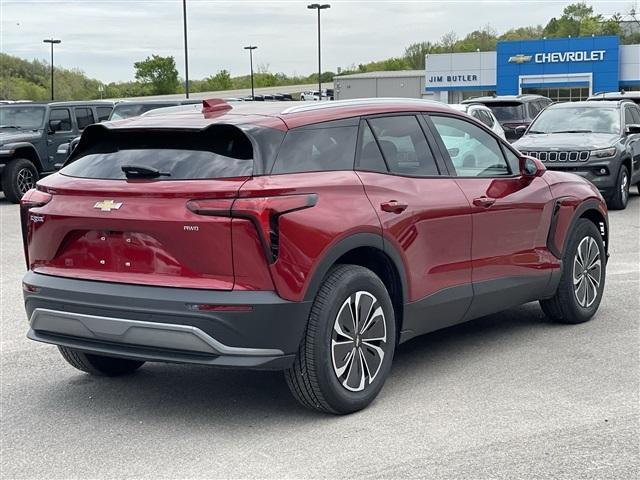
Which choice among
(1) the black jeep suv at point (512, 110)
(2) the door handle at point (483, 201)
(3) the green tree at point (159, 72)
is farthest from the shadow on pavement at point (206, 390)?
(3) the green tree at point (159, 72)

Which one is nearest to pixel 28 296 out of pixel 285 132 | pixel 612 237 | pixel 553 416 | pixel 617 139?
pixel 285 132

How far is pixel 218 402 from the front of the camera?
18.4 ft

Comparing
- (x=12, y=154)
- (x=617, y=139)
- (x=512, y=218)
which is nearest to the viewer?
(x=512, y=218)

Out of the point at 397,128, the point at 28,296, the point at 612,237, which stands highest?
the point at 397,128

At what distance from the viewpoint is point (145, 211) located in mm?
4906

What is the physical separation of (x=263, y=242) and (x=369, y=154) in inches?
45.0

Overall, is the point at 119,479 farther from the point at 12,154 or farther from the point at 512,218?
Result: the point at 12,154

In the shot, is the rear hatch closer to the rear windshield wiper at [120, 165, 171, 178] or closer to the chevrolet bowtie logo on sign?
the rear windshield wiper at [120, 165, 171, 178]

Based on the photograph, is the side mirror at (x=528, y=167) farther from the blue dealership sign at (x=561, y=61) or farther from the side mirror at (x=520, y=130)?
the blue dealership sign at (x=561, y=61)

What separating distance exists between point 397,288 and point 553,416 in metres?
1.12

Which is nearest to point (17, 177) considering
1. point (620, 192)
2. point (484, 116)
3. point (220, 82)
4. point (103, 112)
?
point (103, 112)

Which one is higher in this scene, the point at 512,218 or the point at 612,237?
the point at 512,218

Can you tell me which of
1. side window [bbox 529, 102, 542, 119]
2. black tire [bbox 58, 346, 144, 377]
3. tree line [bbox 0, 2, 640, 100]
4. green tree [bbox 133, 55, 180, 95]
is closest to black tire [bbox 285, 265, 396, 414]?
black tire [bbox 58, 346, 144, 377]

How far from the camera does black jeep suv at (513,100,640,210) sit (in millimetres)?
15469
